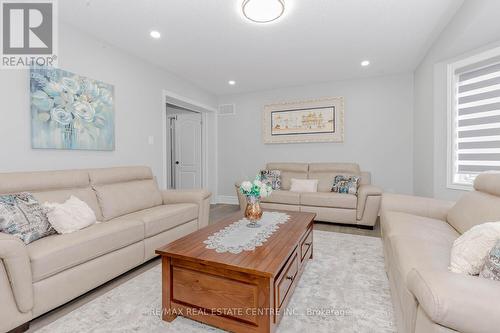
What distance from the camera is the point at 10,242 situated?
1305 mm

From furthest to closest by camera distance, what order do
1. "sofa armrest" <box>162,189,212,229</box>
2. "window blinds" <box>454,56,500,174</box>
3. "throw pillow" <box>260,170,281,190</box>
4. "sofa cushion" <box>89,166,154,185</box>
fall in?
"throw pillow" <box>260,170,281,190</box> → "sofa armrest" <box>162,189,212,229</box> → "sofa cushion" <box>89,166,154,185</box> → "window blinds" <box>454,56,500,174</box>

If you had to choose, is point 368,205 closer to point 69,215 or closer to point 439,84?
point 439,84

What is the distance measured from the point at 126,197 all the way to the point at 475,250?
2.87 m

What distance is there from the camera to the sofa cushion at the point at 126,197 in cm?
243

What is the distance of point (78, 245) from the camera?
1.67 metres

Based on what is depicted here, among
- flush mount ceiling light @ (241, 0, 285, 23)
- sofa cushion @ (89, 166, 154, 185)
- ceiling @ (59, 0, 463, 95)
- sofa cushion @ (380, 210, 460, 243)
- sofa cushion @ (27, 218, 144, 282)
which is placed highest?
ceiling @ (59, 0, 463, 95)

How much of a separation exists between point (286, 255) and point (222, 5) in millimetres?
2198

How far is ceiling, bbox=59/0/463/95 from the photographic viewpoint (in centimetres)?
221

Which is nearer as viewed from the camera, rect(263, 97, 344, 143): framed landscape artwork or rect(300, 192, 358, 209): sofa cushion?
rect(300, 192, 358, 209): sofa cushion

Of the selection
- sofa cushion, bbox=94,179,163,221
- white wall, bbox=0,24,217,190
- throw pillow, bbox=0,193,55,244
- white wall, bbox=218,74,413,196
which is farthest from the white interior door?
throw pillow, bbox=0,193,55,244

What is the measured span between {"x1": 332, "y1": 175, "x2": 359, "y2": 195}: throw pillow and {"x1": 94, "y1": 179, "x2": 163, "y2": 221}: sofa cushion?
2.73 metres

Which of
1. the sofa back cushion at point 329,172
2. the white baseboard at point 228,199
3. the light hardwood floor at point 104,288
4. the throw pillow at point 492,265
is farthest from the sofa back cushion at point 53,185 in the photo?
the sofa back cushion at point 329,172

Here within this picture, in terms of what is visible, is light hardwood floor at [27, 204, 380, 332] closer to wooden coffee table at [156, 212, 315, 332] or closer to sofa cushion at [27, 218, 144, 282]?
sofa cushion at [27, 218, 144, 282]

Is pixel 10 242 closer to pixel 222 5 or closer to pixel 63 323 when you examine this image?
pixel 63 323
